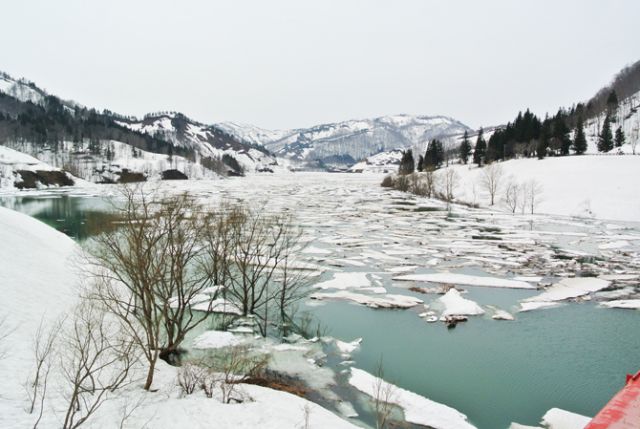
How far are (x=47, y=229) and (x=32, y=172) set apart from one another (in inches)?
2873

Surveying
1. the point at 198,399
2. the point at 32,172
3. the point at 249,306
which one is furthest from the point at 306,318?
the point at 32,172

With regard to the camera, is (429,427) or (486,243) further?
(486,243)

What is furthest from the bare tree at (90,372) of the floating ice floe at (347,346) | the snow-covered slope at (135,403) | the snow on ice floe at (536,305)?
the snow on ice floe at (536,305)

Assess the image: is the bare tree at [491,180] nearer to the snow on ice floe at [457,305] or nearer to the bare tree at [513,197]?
the bare tree at [513,197]

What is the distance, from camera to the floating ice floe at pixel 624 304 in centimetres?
1709

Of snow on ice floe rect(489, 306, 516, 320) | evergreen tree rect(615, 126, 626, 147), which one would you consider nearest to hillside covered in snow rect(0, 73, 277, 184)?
snow on ice floe rect(489, 306, 516, 320)

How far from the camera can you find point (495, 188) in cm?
5884

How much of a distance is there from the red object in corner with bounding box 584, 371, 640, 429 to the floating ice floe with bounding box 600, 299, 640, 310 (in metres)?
10.6

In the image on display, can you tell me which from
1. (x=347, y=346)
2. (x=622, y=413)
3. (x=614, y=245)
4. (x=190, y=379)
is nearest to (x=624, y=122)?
(x=614, y=245)

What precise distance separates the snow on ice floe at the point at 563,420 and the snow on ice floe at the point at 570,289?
346 inches

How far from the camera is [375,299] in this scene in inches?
722

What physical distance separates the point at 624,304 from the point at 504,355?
8.45m

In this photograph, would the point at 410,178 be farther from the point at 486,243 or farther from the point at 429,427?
the point at 429,427

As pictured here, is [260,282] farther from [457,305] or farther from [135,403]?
[135,403]
